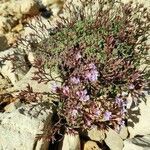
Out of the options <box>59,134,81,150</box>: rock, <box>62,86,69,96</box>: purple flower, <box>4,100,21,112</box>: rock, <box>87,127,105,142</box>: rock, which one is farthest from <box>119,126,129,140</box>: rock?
<box>4,100,21,112</box>: rock

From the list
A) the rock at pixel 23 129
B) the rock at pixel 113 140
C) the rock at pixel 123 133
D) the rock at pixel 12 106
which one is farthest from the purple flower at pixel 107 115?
the rock at pixel 12 106

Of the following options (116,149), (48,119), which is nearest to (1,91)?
(48,119)

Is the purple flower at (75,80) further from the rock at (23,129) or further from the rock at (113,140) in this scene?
the rock at (113,140)

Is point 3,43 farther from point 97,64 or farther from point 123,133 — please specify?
point 123,133

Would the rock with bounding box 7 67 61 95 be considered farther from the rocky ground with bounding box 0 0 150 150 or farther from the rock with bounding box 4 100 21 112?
the rock with bounding box 4 100 21 112

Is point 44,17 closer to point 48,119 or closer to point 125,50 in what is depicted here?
point 125,50

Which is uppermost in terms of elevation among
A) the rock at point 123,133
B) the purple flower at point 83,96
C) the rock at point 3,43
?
the rock at point 3,43
